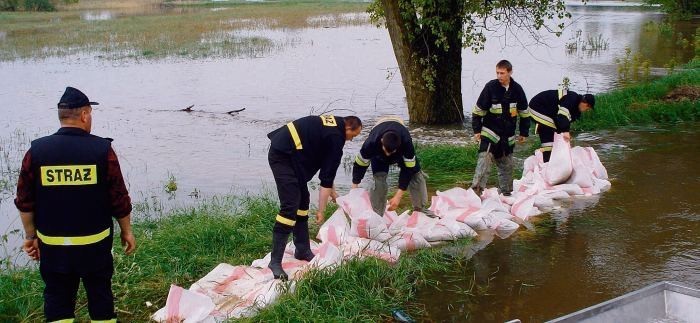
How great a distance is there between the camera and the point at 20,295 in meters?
5.07

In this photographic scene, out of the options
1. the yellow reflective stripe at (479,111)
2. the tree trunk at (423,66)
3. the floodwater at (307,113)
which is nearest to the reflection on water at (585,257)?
the floodwater at (307,113)

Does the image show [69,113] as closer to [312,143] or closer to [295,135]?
[295,135]

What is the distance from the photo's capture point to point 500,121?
305 inches

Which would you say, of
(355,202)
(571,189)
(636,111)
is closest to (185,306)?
(355,202)

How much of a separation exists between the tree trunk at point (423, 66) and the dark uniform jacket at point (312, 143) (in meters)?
7.02

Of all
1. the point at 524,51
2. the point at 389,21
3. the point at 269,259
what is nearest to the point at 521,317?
the point at 269,259

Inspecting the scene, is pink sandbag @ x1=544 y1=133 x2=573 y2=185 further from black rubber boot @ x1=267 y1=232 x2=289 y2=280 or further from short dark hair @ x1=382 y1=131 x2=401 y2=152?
black rubber boot @ x1=267 y1=232 x2=289 y2=280

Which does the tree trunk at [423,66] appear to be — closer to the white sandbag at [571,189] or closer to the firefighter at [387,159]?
the white sandbag at [571,189]

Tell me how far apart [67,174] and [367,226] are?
2.83 m

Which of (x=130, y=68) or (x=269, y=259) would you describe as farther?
(x=130, y=68)

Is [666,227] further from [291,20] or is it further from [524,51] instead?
[291,20]

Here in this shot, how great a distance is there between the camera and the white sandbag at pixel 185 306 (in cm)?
474

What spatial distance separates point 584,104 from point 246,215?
4061 mm

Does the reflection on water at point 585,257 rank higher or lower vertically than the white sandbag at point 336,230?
lower
